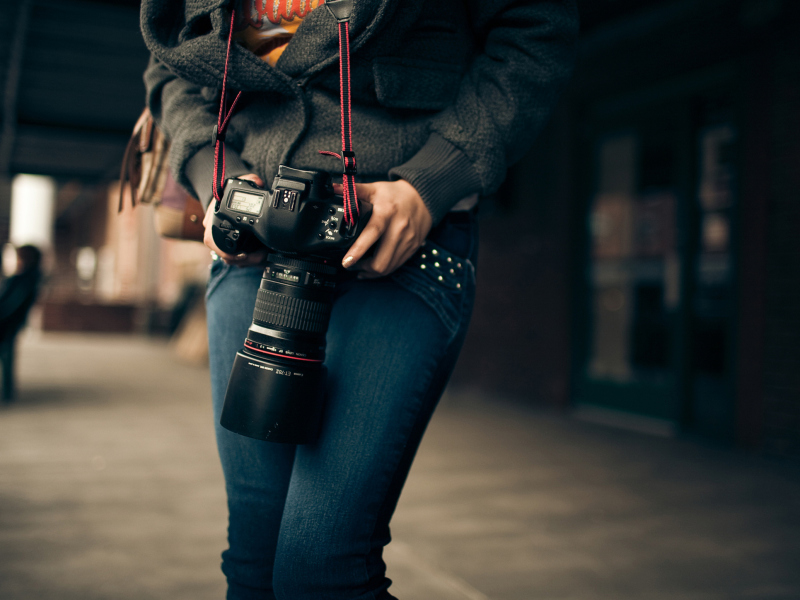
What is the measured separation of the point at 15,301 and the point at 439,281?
18.5ft

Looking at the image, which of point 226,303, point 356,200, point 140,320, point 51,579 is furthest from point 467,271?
point 140,320

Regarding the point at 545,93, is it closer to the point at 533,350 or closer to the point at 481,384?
the point at 533,350

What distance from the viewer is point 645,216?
18.2ft

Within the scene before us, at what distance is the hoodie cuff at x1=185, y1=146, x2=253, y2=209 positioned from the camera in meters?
0.98

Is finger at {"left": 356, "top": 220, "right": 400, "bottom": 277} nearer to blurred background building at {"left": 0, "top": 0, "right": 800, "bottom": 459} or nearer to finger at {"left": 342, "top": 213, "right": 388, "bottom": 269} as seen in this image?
finger at {"left": 342, "top": 213, "right": 388, "bottom": 269}

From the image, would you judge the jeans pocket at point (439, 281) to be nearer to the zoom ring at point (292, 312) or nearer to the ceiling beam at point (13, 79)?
the zoom ring at point (292, 312)

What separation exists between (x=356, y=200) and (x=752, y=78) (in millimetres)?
4544

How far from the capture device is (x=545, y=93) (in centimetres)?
101

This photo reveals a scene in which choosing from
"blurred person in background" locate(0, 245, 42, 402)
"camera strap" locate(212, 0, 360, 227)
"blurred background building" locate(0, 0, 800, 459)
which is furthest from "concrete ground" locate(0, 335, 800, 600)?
"camera strap" locate(212, 0, 360, 227)

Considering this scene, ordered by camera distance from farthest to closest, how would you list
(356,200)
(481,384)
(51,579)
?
(481,384)
(51,579)
(356,200)

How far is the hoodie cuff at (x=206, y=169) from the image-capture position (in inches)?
38.7

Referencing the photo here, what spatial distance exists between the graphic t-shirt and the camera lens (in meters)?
0.35

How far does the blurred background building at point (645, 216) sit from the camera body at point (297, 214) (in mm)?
4224

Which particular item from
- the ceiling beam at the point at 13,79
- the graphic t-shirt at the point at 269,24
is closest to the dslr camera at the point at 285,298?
the graphic t-shirt at the point at 269,24
